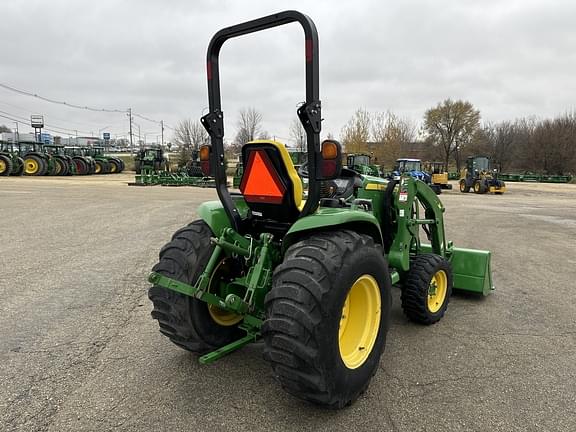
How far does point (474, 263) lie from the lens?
5.11 metres

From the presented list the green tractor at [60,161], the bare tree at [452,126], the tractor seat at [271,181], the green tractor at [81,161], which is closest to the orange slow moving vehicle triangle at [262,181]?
the tractor seat at [271,181]

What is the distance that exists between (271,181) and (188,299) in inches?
40.9

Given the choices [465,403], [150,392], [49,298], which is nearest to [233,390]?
[150,392]

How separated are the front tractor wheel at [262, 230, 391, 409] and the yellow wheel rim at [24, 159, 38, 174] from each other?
99.8ft

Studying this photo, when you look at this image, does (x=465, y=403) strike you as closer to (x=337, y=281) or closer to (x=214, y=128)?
(x=337, y=281)

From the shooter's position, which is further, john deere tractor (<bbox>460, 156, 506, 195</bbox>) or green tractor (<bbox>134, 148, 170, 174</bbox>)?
green tractor (<bbox>134, 148, 170, 174</bbox>)

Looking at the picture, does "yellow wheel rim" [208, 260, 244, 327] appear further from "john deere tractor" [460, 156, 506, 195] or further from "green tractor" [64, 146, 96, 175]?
"green tractor" [64, 146, 96, 175]

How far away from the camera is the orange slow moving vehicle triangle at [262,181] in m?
2.95

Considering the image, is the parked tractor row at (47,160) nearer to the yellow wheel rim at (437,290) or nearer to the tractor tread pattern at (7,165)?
the tractor tread pattern at (7,165)

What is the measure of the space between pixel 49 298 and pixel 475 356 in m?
4.44

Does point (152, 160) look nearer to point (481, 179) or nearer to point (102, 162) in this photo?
point (102, 162)

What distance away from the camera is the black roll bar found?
102 inches

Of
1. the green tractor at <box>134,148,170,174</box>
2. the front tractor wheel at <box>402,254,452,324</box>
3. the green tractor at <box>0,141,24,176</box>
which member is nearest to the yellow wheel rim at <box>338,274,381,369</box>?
the front tractor wheel at <box>402,254,452,324</box>

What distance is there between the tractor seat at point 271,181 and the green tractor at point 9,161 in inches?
1108
